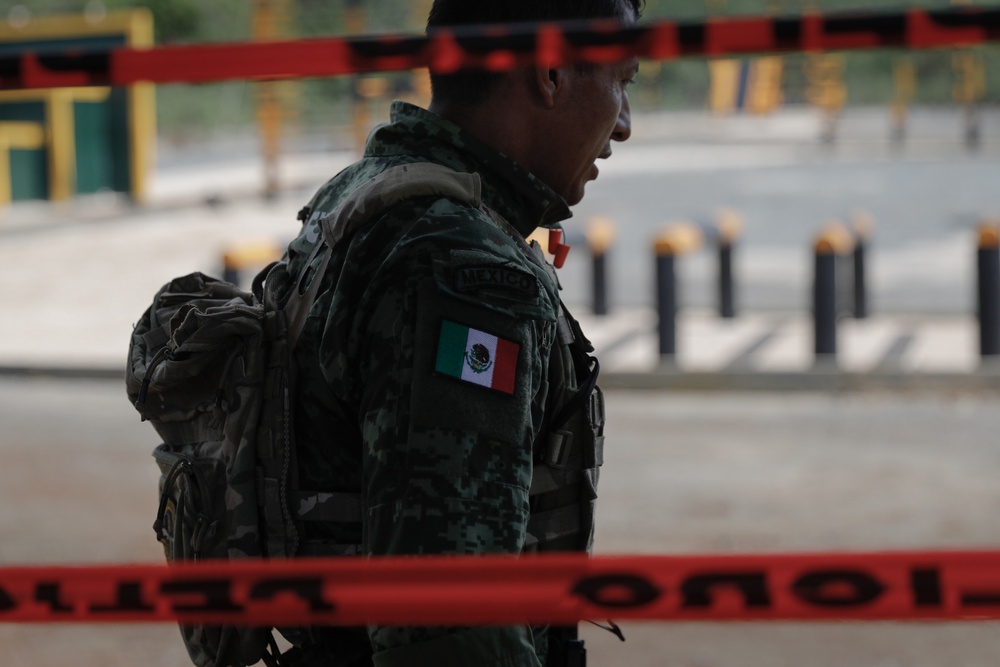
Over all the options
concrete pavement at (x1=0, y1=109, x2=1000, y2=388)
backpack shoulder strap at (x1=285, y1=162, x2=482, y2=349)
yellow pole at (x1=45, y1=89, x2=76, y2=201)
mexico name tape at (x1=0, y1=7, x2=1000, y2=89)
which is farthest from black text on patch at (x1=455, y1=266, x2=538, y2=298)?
yellow pole at (x1=45, y1=89, x2=76, y2=201)

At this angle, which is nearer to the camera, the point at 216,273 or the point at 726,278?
the point at 726,278

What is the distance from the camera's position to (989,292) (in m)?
9.15

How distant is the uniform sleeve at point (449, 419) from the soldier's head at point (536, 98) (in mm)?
327

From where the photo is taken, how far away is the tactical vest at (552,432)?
1.76 metres

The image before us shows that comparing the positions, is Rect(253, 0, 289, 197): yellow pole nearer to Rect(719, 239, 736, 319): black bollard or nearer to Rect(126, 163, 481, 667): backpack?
Rect(719, 239, 736, 319): black bollard

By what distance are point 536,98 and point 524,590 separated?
85cm

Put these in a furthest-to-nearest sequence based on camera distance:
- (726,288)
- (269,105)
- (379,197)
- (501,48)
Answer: (269,105), (726,288), (379,197), (501,48)

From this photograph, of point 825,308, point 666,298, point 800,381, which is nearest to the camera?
point 800,381

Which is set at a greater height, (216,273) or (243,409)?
(216,273)

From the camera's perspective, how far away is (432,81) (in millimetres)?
1983

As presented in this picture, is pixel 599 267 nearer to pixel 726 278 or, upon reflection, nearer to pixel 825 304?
pixel 726 278

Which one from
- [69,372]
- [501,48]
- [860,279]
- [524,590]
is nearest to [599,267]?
[860,279]

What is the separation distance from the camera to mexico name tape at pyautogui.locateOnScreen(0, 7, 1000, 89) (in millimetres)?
1334

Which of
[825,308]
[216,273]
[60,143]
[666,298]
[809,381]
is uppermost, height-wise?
[60,143]
